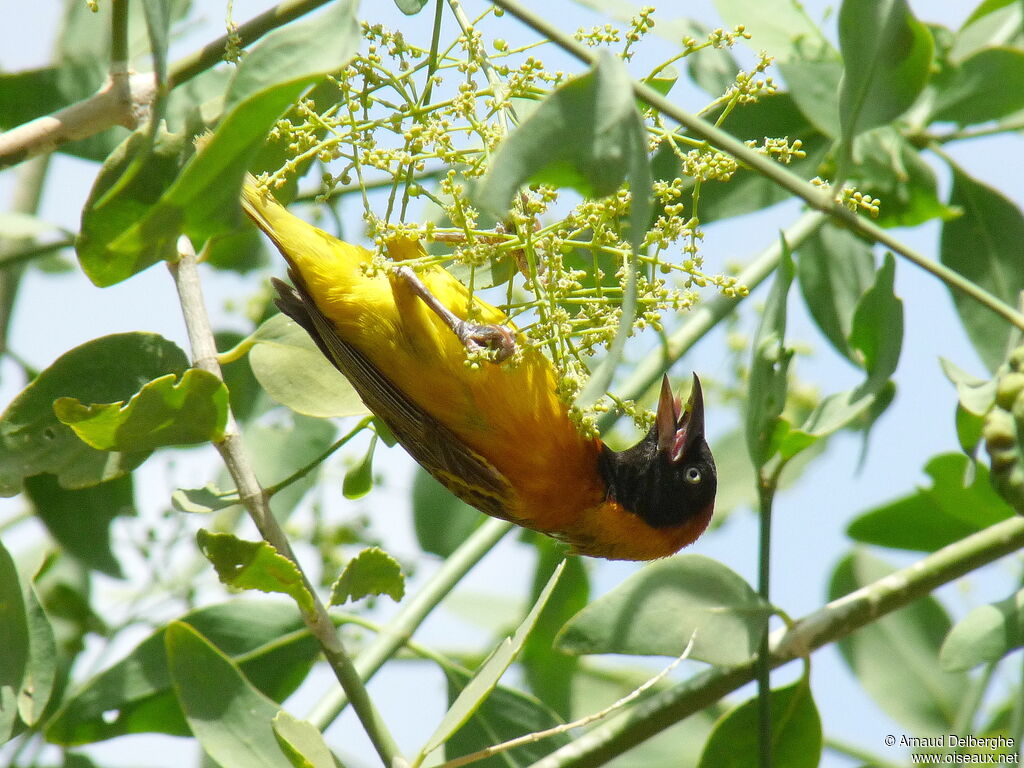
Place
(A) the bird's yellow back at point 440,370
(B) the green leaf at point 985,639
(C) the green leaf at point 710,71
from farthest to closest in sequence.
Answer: (A) the bird's yellow back at point 440,370, (C) the green leaf at point 710,71, (B) the green leaf at point 985,639

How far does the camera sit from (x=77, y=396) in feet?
8.14

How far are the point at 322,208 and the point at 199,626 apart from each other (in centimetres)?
141

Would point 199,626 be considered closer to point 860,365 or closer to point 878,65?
point 860,365

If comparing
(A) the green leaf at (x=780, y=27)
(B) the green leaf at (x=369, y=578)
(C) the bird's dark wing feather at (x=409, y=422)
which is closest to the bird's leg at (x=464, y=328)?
(C) the bird's dark wing feather at (x=409, y=422)

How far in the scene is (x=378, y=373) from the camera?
10.8 ft

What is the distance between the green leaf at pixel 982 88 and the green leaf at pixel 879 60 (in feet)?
3.06

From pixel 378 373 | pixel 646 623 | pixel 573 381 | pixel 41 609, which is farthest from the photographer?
pixel 378 373

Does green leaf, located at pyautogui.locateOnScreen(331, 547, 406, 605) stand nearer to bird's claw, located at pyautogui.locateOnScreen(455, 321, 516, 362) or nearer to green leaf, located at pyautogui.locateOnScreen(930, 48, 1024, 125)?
bird's claw, located at pyautogui.locateOnScreen(455, 321, 516, 362)

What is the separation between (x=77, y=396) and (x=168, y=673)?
0.76 metres

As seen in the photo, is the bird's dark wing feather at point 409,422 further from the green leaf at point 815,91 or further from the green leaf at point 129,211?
the green leaf at point 815,91

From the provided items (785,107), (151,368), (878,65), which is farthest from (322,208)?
(878,65)

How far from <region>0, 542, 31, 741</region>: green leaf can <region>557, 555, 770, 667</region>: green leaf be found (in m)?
1.17

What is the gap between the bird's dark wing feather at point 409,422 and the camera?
3.05 meters

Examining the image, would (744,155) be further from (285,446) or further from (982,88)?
(285,446)
